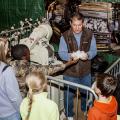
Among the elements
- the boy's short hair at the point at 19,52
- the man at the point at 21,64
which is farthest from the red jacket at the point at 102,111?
the boy's short hair at the point at 19,52

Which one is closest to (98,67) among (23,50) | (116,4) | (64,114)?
(116,4)

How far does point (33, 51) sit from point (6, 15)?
4.29 metres

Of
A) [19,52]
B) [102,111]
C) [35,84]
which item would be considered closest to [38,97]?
[35,84]

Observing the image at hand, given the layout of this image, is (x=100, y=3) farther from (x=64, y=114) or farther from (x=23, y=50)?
(x=23, y=50)

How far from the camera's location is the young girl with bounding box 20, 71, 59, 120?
12.6 feet

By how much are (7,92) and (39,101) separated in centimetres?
53

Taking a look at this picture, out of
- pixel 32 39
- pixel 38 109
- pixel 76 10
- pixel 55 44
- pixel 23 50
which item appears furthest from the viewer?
pixel 55 44

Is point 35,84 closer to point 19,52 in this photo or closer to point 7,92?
point 7,92

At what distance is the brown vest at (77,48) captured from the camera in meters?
5.75

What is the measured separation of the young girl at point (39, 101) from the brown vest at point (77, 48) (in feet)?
6.39

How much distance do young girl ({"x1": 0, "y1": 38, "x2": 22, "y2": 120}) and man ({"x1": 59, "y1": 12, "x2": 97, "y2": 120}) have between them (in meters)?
1.50

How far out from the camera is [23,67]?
4.59 metres

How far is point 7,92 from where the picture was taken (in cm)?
416

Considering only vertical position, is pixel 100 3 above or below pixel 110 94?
above
